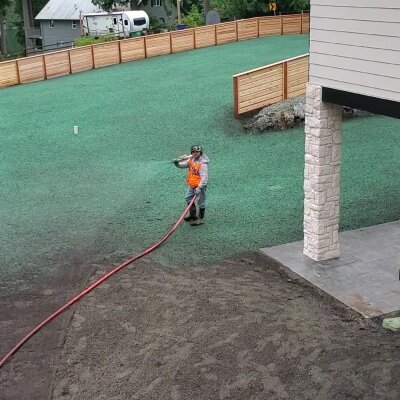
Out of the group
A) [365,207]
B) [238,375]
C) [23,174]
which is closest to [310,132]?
[365,207]

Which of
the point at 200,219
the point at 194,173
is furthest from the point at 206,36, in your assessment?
the point at 194,173

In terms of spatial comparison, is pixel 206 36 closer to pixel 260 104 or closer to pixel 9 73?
pixel 9 73

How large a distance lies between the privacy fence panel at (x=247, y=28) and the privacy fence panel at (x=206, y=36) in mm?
2085

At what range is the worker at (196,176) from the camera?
1323cm

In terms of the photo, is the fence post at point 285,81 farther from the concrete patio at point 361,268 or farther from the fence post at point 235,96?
the concrete patio at point 361,268

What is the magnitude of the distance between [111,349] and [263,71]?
15.3m

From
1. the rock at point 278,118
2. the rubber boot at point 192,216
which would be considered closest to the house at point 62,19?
the rock at point 278,118

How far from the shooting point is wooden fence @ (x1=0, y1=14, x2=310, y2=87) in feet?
104

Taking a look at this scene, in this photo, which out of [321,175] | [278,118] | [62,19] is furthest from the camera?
[62,19]

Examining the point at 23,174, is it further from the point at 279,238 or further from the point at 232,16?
the point at 232,16

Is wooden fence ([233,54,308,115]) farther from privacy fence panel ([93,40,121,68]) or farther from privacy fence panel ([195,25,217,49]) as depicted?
privacy fence panel ([195,25,217,49])

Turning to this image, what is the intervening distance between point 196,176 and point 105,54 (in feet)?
74.3

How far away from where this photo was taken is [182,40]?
36750 mm

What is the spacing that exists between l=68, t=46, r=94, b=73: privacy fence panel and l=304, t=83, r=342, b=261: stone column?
2405 centimetres
